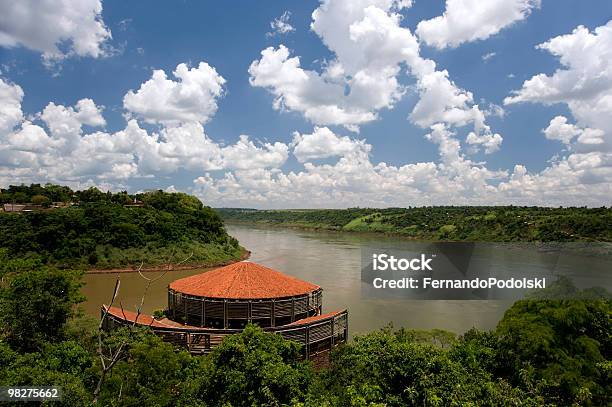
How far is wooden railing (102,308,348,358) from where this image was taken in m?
16.3

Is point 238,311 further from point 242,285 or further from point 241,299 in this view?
point 242,285

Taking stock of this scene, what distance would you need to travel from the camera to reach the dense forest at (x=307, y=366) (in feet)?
31.2

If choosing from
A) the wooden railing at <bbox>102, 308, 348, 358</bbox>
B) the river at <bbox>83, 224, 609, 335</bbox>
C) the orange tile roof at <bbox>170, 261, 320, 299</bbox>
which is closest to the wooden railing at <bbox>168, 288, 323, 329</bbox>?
the orange tile roof at <bbox>170, 261, 320, 299</bbox>

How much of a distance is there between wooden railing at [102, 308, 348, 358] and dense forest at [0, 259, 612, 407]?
209cm

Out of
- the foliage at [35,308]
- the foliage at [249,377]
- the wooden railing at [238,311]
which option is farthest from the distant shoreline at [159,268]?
the foliage at [249,377]

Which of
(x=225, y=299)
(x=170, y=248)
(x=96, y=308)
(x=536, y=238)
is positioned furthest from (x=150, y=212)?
(x=536, y=238)

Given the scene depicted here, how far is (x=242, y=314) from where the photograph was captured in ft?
59.3

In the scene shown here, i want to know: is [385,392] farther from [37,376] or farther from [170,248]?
[170,248]

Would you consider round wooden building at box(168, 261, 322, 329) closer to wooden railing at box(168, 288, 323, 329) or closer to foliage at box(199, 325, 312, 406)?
wooden railing at box(168, 288, 323, 329)

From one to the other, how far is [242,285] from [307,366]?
7963 mm

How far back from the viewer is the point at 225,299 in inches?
706

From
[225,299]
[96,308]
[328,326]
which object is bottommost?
[96,308]

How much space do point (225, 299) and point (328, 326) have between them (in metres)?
4.63

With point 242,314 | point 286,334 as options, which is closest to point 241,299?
point 242,314
